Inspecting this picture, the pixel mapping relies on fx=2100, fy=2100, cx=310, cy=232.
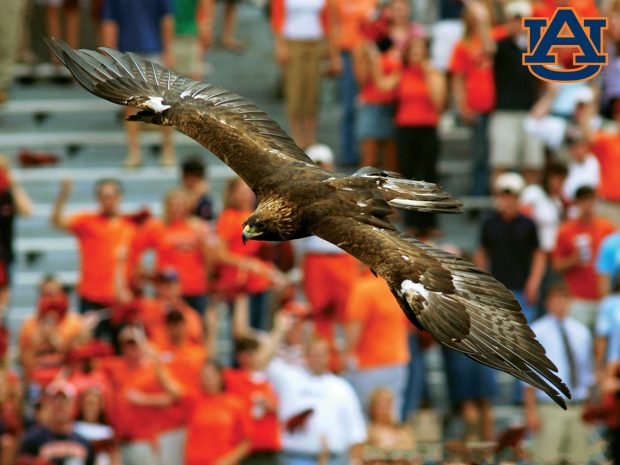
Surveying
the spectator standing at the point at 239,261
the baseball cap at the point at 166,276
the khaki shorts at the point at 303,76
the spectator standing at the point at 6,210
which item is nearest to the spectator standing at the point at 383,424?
the spectator standing at the point at 239,261

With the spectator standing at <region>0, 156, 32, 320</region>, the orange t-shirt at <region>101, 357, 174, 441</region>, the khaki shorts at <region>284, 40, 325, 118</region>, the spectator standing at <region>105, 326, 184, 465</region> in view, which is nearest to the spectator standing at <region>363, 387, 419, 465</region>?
the spectator standing at <region>105, 326, 184, 465</region>

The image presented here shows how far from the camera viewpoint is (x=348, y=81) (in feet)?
65.5

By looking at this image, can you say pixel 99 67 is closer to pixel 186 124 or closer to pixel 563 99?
pixel 186 124

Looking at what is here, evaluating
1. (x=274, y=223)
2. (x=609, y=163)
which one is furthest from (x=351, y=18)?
(x=274, y=223)

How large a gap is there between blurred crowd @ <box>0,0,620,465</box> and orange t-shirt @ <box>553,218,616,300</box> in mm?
17

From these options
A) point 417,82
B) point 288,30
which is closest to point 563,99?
point 417,82

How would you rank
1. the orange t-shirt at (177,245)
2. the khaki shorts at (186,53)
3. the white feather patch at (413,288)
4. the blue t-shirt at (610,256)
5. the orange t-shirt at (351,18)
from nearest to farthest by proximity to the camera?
the white feather patch at (413,288), the blue t-shirt at (610,256), the orange t-shirt at (177,245), the orange t-shirt at (351,18), the khaki shorts at (186,53)

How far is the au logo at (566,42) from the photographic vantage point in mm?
16766

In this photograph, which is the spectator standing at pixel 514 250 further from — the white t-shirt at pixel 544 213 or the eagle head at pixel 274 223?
the eagle head at pixel 274 223

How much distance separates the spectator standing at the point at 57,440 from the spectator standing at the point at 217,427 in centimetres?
85

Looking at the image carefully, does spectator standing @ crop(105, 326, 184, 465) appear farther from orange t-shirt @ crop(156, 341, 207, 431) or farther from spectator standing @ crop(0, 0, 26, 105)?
spectator standing @ crop(0, 0, 26, 105)

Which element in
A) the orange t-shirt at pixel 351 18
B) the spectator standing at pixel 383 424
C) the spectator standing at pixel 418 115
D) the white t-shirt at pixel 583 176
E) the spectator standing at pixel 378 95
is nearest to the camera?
the spectator standing at pixel 383 424

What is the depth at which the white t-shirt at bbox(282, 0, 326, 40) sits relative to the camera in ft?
64.2

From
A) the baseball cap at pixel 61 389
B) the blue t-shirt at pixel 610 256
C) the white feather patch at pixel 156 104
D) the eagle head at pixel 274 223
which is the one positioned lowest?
the baseball cap at pixel 61 389
